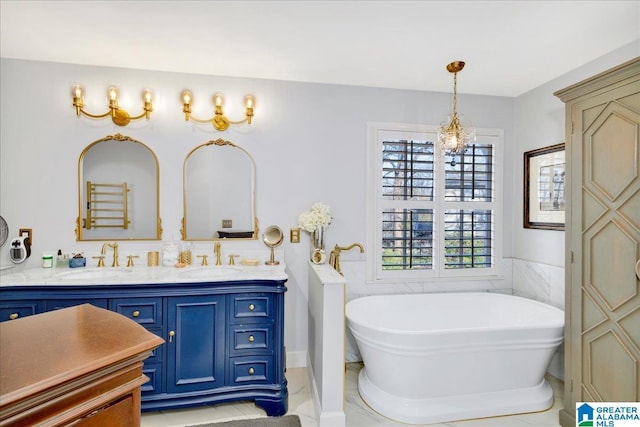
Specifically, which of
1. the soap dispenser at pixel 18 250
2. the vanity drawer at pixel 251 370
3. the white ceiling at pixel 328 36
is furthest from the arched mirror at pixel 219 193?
the soap dispenser at pixel 18 250

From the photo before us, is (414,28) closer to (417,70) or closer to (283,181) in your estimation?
(417,70)

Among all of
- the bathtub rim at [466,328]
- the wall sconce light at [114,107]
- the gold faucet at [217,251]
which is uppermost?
the wall sconce light at [114,107]

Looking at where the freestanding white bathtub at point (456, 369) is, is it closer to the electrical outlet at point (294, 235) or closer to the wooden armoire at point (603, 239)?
the wooden armoire at point (603, 239)

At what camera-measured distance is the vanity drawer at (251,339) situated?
7.64 ft

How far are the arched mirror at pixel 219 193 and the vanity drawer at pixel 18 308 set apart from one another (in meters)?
1.05

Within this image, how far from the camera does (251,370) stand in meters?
2.35

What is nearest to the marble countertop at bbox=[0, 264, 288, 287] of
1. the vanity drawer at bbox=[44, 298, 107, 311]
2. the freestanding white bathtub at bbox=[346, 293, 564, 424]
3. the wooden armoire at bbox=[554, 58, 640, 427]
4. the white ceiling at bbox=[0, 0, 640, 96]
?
the vanity drawer at bbox=[44, 298, 107, 311]

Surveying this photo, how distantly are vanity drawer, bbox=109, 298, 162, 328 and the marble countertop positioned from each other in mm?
128

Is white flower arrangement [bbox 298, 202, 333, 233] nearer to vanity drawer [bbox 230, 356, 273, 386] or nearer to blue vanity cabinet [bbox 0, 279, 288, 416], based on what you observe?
blue vanity cabinet [bbox 0, 279, 288, 416]

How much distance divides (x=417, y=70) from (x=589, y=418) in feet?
8.73

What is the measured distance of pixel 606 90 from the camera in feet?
6.44

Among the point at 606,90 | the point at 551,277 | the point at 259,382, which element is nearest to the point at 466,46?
the point at 606,90

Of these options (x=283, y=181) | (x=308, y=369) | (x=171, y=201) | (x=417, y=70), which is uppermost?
(x=417, y=70)

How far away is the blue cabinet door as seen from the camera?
2.26 m
